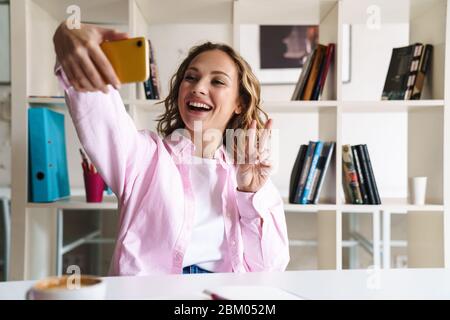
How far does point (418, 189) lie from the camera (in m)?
1.51

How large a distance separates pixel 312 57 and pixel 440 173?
598mm

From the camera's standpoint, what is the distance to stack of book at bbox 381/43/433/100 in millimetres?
1526

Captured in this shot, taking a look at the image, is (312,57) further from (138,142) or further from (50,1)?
(50,1)

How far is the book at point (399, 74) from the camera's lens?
154cm

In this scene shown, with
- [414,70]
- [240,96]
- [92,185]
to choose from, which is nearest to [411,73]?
[414,70]

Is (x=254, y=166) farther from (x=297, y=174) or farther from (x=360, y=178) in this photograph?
(x=360, y=178)

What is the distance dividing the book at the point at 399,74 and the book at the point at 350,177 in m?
0.26

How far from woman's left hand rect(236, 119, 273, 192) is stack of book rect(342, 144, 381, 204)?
55cm

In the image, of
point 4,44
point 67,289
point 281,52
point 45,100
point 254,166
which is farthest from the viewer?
point 281,52

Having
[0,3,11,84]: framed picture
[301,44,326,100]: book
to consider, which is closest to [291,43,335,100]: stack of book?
[301,44,326,100]: book

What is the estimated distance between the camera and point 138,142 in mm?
1061

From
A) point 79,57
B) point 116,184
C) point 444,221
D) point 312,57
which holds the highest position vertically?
point 312,57

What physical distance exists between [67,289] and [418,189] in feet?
4.42
